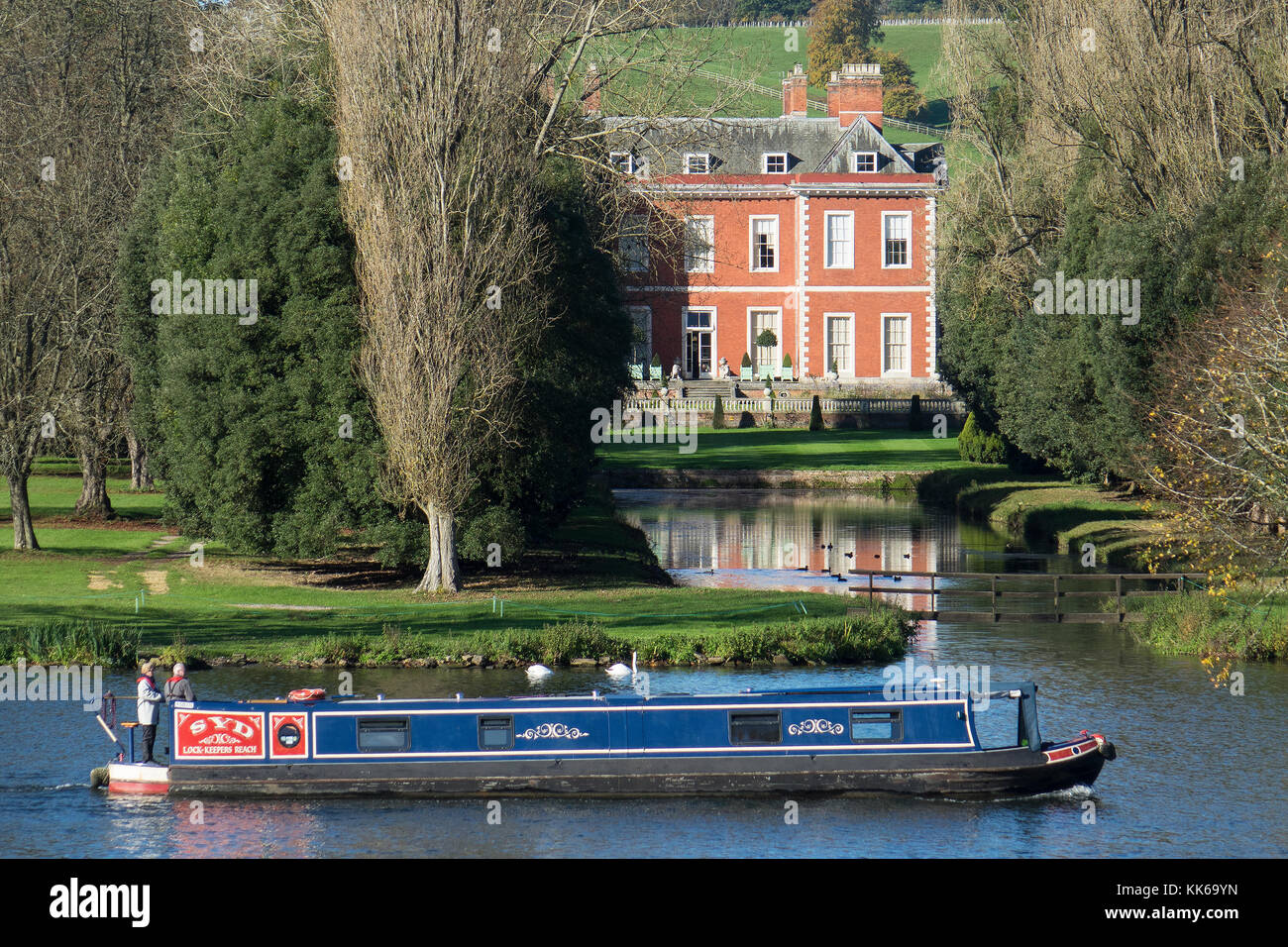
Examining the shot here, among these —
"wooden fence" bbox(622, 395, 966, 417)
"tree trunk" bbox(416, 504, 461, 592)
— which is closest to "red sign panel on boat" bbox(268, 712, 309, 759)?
"tree trunk" bbox(416, 504, 461, 592)

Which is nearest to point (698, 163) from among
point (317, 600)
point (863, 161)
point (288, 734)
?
point (863, 161)

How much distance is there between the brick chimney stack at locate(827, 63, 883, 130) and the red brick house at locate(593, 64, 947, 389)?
0.19 m

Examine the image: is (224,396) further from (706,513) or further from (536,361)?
(706,513)

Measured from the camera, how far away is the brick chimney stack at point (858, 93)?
9200cm

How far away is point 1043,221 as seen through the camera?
2226 inches

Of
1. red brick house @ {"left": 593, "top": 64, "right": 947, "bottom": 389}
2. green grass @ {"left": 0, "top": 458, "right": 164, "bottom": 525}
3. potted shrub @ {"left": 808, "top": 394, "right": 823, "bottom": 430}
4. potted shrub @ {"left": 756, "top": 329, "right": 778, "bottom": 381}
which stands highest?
red brick house @ {"left": 593, "top": 64, "right": 947, "bottom": 389}

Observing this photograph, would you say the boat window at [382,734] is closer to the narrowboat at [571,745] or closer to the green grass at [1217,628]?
the narrowboat at [571,745]

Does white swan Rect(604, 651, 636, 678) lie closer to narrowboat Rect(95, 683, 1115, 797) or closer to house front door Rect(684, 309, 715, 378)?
narrowboat Rect(95, 683, 1115, 797)

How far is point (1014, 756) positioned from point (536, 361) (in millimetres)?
19792

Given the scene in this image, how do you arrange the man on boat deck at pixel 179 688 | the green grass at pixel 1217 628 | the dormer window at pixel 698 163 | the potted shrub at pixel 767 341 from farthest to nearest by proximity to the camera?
the dormer window at pixel 698 163 < the potted shrub at pixel 767 341 < the green grass at pixel 1217 628 < the man on boat deck at pixel 179 688

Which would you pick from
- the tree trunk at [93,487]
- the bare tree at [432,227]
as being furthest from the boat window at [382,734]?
the tree trunk at [93,487]

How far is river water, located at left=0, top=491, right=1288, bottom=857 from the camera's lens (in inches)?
845

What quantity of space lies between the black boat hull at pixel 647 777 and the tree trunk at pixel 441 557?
13595 millimetres
